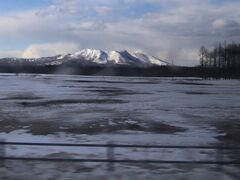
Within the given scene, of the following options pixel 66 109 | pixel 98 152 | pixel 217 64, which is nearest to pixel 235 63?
pixel 217 64

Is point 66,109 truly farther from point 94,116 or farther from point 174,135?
point 174,135

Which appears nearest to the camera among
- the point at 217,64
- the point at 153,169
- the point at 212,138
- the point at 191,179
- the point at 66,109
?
the point at 191,179

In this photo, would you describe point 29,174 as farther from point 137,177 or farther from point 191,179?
point 191,179

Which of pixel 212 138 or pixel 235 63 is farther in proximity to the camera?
pixel 235 63

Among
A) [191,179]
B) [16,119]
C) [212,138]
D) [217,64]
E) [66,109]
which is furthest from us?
[217,64]

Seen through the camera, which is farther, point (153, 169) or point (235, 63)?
point (235, 63)

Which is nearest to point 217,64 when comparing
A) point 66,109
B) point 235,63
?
point 235,63

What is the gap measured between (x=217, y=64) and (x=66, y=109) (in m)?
164

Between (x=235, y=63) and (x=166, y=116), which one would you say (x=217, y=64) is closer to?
(x=235, y=63)

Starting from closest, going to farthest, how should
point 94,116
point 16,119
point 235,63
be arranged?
1. point 16,119
2. point 94,116
3. point 235,63

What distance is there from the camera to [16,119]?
23.9m

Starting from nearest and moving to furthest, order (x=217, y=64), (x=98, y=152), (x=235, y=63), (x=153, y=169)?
(x=153, y=169) → (x=98, y=152) → (x=235, y=63) → (x=217, y=64)

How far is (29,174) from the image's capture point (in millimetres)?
9867

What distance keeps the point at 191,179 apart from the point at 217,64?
183 meters
